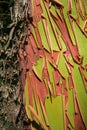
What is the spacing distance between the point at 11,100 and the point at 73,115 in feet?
0.92

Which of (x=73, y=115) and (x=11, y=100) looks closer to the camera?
(x=11, y=100)

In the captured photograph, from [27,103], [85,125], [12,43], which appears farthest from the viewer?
[85,125]

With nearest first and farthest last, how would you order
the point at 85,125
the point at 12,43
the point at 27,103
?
the point at 12,43, the point at 27,103, the point at 85,125

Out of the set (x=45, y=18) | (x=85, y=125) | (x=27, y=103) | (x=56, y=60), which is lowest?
(x=85, y=125)

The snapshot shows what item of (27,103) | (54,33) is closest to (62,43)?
(54,33)

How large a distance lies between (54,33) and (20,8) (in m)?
0.22

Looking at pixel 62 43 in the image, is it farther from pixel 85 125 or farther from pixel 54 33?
pixel 85 125

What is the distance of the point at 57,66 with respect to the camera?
4.08ft

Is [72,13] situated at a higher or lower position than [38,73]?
higher

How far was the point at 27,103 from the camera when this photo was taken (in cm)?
117

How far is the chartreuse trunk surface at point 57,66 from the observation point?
1.19m

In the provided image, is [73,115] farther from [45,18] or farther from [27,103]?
[45,18]

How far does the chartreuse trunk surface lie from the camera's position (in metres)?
1.19

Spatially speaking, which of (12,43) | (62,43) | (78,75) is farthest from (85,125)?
(12,43)
